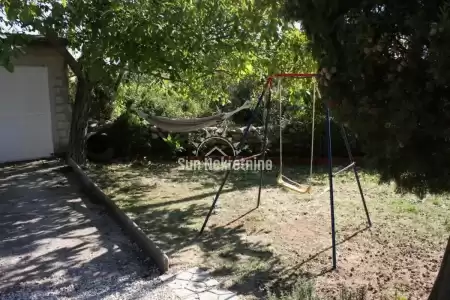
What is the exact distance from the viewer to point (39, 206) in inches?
213

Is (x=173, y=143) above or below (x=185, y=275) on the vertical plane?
above

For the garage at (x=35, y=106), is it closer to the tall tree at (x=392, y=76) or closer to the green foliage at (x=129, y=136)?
the green foliage at (x=129, y=136)

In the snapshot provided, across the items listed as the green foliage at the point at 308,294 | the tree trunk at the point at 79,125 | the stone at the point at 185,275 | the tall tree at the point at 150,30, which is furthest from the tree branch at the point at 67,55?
the green foliage at the point at 308,294

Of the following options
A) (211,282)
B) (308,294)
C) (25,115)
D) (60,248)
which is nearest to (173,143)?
(25,115)

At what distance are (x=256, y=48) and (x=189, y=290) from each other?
3275mm

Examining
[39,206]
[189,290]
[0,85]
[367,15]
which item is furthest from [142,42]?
[0,85]

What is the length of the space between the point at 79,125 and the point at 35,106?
1.07 metres

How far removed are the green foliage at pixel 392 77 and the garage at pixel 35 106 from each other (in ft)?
23.0

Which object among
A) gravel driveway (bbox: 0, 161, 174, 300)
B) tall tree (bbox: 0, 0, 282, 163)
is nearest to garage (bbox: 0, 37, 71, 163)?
gravel driveway (bbox: 0, 161, 174, 300)

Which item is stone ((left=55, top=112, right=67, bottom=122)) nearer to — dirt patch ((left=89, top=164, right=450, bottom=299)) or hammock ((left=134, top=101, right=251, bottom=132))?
hammock ((left=134, top=101, right=251, bottom=132))

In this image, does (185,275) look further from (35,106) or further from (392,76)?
(35,106)

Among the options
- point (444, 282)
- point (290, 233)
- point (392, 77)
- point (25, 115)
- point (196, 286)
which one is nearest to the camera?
point (392, 77)

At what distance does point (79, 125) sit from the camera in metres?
7.75

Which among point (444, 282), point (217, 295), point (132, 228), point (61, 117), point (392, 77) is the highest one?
point (392, 77)
